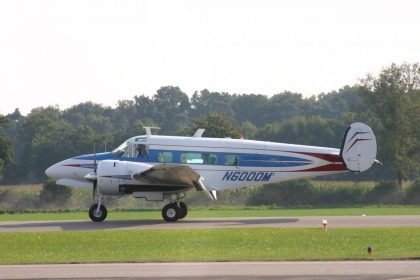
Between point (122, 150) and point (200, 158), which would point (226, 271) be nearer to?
point (200, 158)

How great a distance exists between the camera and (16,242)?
28375mm

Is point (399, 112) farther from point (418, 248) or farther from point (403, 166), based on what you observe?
point (418, 248)

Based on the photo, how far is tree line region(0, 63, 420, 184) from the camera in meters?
63.6

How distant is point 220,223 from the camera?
35.1 meters

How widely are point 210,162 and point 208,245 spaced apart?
991 centimetres

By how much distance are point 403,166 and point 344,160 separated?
2632 cm

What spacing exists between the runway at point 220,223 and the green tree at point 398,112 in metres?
25.4

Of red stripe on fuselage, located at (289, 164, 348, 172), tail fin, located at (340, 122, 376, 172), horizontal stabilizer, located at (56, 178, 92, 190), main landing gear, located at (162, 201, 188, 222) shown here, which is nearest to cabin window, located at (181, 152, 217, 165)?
main landing gear, located at (162, 201, 188, 222)

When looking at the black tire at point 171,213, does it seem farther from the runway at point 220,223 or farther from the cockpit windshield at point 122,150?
the cockpit windshield at point 122,150

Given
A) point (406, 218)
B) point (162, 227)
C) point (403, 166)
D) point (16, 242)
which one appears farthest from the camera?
point (403, 166)

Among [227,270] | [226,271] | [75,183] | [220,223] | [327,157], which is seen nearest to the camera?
[226,271]

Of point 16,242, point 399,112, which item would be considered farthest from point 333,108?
point 16,242

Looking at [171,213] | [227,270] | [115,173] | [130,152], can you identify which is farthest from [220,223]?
[227,270]

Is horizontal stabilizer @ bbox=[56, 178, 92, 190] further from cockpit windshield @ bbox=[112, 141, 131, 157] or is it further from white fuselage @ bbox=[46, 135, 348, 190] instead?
cockpit windshield @ bbox=[112, 141, 131, 157]
